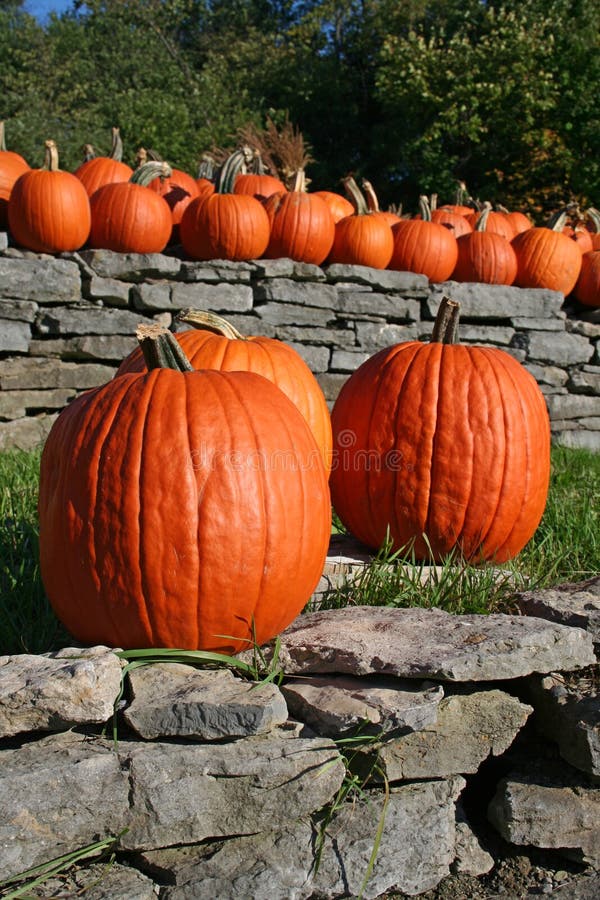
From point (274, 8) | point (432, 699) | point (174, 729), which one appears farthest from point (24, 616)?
point (274, 8)

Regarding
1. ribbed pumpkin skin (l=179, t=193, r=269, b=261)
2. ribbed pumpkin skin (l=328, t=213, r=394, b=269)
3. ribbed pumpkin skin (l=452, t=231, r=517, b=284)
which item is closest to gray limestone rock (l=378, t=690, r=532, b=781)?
ribbed pumpkin skin (l=179, t=193, r=269, b=261)

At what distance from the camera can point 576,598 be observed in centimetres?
224

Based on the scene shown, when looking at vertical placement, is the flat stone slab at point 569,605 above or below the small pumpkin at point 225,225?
below

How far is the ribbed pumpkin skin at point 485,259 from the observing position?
6.25 meters

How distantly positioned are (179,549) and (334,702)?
0.49 metres

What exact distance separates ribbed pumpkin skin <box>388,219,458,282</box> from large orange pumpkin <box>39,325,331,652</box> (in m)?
4.42

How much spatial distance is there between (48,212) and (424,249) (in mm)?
2781

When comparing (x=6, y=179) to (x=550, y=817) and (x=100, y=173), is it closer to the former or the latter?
(x=100, y=173)

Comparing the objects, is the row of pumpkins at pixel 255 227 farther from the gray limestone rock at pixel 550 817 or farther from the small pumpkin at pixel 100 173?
the gray limestone rock at pixel 550 817

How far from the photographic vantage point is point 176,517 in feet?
6.00

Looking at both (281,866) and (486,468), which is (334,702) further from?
(486,468)

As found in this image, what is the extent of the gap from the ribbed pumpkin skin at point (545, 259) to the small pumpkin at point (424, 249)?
2.18ft

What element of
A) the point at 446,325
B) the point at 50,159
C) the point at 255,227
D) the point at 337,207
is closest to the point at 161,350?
the point at 446,325

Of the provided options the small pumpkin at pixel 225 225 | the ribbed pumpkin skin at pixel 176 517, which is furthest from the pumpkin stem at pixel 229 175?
the ribbed pumpkin skin at pixel 176 517
